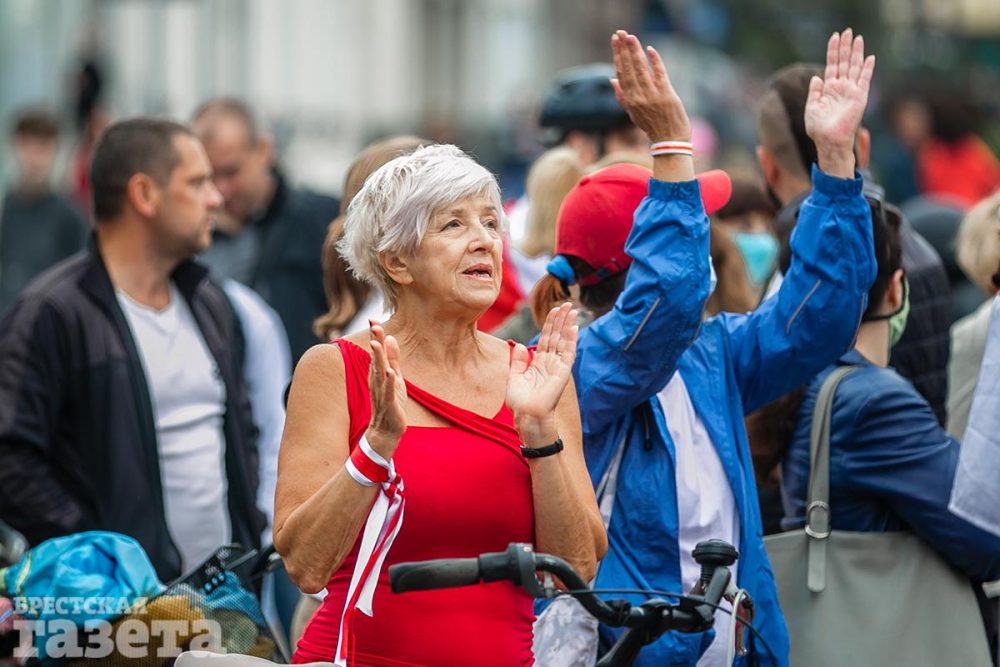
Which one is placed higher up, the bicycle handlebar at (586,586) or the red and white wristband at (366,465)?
the red and white wristband at (366,465)

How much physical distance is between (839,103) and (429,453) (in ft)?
4.88

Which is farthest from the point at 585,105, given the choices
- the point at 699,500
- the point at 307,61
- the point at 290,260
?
the point at 307,61

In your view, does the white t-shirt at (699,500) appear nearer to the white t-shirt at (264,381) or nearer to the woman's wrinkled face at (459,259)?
the woman's wrinkled face at (459,259)

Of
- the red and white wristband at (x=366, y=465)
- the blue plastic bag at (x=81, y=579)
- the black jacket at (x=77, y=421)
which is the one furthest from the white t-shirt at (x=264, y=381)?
the red and white wristband at (x=366, y=465)

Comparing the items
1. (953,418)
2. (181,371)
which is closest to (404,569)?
(181,371)

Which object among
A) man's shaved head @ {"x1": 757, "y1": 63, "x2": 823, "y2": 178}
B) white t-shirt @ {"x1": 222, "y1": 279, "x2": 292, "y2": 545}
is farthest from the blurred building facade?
man's shaved head @ {"x1": 757, "y1": 63, "x2": 823, "y2": 178}

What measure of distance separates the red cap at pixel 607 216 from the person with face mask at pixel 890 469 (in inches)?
26.8

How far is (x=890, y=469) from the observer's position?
4.79 m

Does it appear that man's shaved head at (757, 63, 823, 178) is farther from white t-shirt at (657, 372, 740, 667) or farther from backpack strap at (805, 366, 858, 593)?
white t-shirt at (657, 372, 740, 667)

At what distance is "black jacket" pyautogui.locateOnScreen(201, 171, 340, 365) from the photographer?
8031mm

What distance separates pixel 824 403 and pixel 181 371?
7.06 feet

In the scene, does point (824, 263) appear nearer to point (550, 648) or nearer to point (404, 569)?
point (550, 648)

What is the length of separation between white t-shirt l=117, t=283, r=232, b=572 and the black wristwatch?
2183 mm

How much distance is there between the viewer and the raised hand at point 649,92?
4.37 metres
